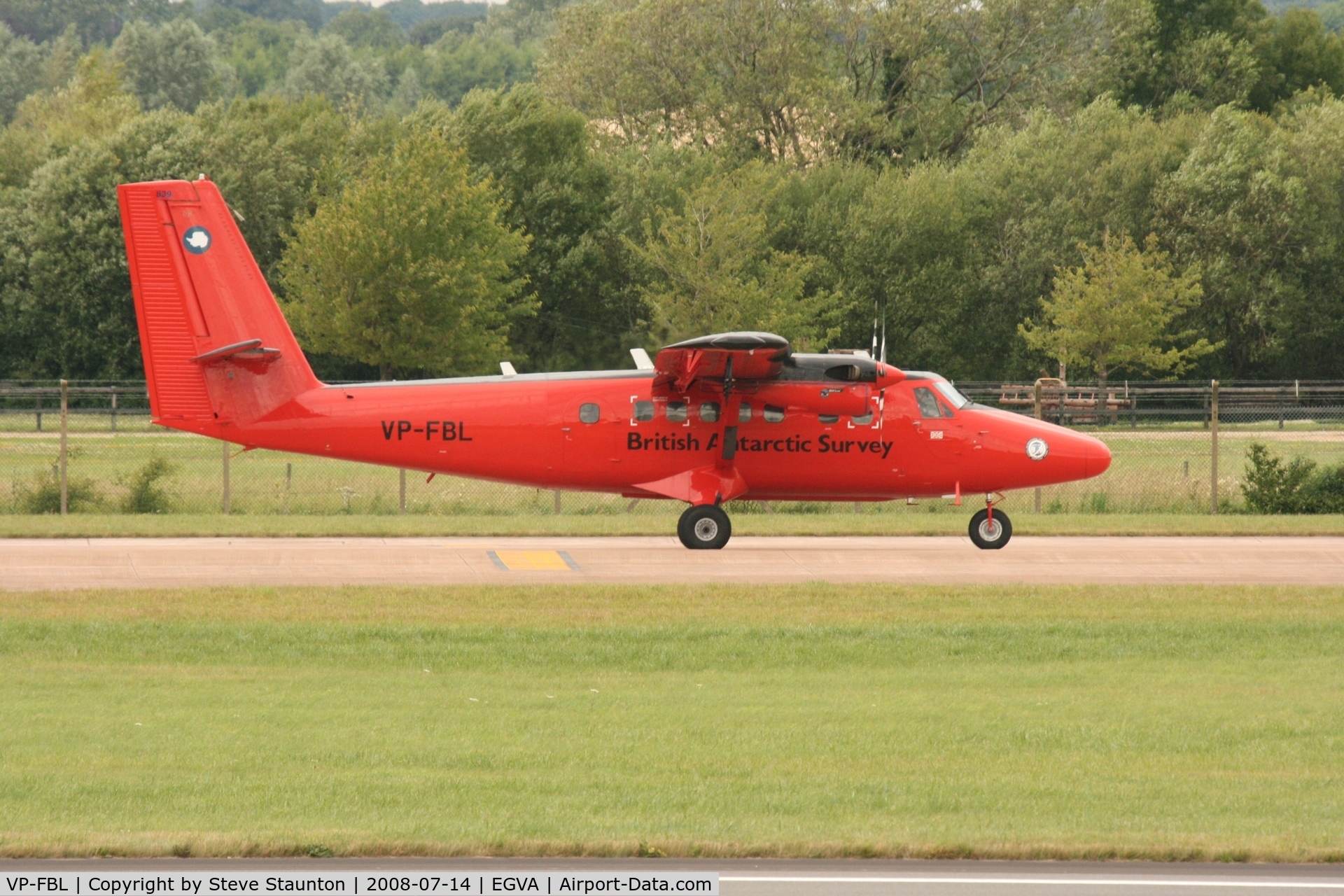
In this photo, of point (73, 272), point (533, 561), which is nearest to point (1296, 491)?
point (533, 561)

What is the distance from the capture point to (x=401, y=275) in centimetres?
5412

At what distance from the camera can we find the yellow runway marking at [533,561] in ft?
72.5

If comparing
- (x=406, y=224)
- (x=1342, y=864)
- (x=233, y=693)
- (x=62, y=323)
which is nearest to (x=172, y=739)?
(x=233, y=693)

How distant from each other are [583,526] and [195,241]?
26.8ft

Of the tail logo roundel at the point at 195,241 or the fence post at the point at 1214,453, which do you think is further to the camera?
the fence post at the point at 1214,453

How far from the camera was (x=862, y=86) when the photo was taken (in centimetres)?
8462

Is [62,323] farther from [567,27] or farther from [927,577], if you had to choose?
[927,577]

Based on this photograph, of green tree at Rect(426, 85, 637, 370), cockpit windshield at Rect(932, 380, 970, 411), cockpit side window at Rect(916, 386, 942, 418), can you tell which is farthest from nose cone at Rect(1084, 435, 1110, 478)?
green tree at Rect(426, 85, 637, 370)

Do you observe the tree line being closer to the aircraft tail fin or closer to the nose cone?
the aircraft tail fin

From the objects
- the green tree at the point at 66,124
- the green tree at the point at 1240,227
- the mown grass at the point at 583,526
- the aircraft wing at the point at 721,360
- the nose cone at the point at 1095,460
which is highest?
the green tree at the point at 66,124

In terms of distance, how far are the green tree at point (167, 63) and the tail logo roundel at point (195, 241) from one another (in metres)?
129

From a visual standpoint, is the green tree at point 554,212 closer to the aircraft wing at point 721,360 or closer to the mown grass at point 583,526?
the mown grass at point 583,526

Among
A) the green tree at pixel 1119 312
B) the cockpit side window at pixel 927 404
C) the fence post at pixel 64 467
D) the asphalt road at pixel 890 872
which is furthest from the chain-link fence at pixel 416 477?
the asphalt road at pixel 890 872

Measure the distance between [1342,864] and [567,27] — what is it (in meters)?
86.3
